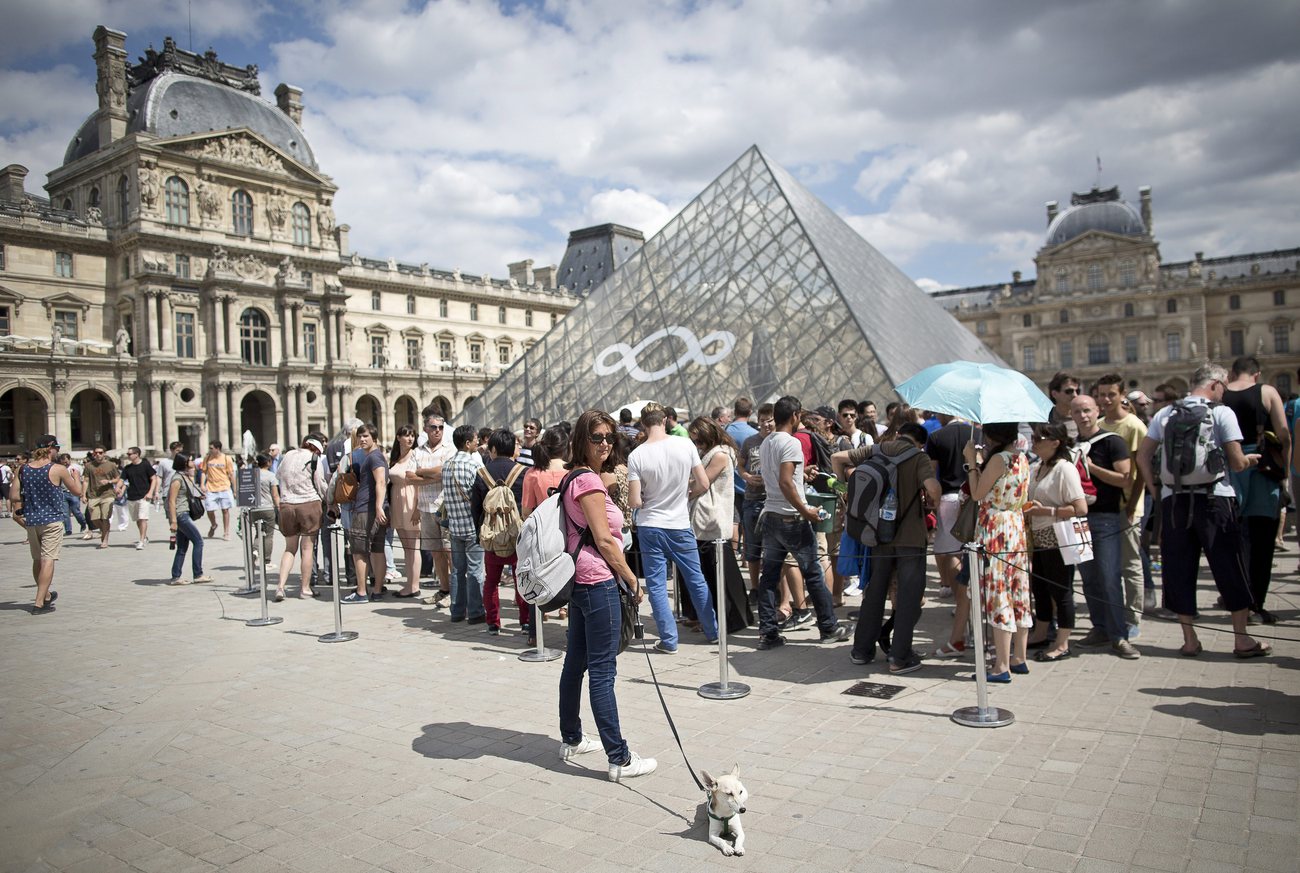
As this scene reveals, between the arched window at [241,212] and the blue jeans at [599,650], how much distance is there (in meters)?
46.8

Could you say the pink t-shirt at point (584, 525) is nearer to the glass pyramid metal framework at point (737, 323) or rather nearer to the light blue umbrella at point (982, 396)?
the light blue umbrella at point (982, 396)

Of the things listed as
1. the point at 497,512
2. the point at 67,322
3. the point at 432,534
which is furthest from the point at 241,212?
the point at 497,512

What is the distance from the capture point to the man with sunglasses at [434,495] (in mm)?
7805

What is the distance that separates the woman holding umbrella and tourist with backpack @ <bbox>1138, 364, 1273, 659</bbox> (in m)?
1.04

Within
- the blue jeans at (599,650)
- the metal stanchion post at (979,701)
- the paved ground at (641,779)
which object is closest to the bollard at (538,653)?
the paved ground at (641,779)

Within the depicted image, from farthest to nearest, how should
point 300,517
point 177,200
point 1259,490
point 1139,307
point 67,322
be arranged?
point 1139,307 → point 177,200 → point 67,322 → point 300,517 → point 1259,490

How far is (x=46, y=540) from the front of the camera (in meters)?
7.94

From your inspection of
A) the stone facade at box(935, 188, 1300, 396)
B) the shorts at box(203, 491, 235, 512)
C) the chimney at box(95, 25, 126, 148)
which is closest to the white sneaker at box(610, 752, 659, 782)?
the shorts at box(203, 491, 235, 512)

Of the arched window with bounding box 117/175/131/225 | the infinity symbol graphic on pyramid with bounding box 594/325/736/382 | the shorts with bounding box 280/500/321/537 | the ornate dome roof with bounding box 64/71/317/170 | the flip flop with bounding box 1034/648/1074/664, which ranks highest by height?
the ornate dome roof with bounding box 64/71/317/170

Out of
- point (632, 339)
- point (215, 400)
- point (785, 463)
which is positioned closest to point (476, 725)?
point (785, 463)

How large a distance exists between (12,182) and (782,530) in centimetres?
5539

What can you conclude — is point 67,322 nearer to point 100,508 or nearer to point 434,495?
point 100,508

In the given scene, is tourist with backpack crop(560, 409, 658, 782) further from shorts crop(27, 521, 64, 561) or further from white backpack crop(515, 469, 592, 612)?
shorts crop(27, 521, 64, 561)

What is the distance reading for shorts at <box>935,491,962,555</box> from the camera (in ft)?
19.9
